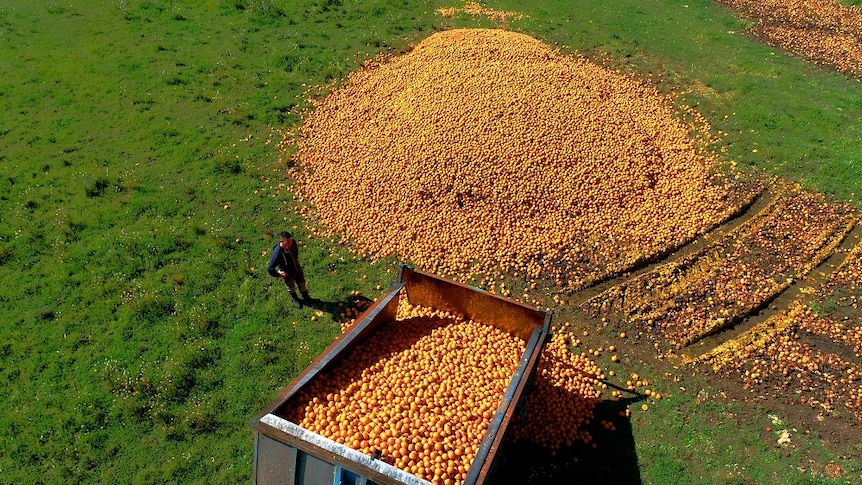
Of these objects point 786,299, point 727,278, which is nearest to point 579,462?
point 727,278

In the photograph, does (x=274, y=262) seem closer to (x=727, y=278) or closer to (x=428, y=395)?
(x=428, y=395)

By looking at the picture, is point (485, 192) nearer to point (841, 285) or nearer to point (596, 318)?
point (596, 318)

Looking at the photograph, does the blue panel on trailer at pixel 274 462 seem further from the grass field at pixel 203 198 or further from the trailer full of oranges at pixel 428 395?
the grass field at pixel 203 198

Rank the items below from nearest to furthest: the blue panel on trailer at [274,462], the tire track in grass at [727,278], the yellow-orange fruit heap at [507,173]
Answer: the blue panel on trailer at [274,462] < the tire track in grass at [727,278] < the yellow-orange fruit heap at [507,173]

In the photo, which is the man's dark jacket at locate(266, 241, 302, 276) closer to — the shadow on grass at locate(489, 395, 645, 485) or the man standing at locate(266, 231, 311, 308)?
the man standing at locate(266, 231, 311, 308)

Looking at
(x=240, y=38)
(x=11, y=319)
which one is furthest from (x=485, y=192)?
(x=240, y=38)

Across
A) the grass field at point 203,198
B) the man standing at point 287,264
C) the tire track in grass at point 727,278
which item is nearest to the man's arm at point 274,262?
the man standing at point 287,264
